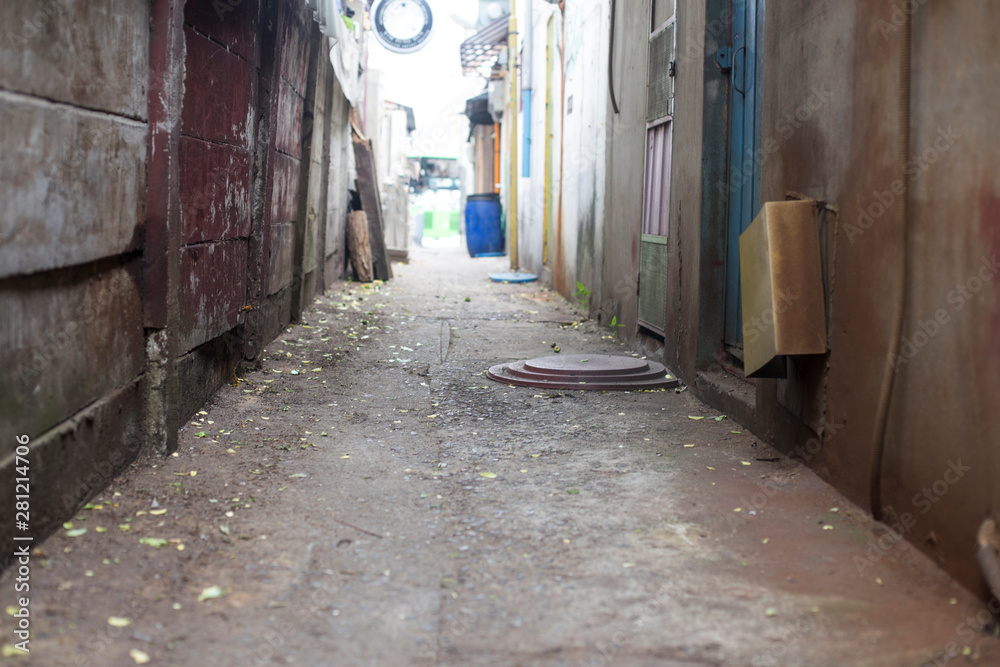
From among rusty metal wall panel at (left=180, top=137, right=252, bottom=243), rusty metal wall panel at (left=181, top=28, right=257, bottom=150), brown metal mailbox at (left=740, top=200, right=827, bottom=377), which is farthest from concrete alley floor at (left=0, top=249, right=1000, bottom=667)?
rusty metal wall panel at (left=181, top=28, right=257, bottom=150)

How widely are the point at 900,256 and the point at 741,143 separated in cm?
237

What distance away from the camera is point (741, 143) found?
4.82 metres

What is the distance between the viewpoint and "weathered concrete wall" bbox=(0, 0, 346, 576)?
7.62 ft

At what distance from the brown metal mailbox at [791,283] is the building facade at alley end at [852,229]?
0.04ft

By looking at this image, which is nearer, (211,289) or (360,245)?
(211,289)

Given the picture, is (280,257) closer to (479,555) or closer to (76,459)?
(76,459)

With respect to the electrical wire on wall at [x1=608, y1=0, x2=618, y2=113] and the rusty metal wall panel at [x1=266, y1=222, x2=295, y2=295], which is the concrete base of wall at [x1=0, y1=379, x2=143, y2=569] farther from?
the electrical wire on wall at [x1=608, y1=0, x2=618, y2=113]

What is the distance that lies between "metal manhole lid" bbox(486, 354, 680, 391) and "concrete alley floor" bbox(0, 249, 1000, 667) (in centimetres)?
59

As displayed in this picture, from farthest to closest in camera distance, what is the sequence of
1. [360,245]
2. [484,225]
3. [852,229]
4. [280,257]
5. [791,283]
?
[484,225], [360,245], [280,257], [791,283], [852,229]

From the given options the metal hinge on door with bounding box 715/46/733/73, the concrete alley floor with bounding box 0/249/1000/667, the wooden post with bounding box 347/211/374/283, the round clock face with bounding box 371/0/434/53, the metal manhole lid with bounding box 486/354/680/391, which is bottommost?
the concrete alley floor with bounding box 0/249/1000/667

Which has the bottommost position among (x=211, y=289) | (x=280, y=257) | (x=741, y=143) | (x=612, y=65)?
(x=211, y=289)

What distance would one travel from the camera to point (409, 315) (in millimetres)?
8484

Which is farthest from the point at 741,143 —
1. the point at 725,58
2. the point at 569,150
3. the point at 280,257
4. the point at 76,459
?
the point at 569,150

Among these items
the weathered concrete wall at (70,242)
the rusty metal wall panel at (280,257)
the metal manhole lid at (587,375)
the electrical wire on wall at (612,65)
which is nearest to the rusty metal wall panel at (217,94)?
the weathered concrete wall at (70,242)
